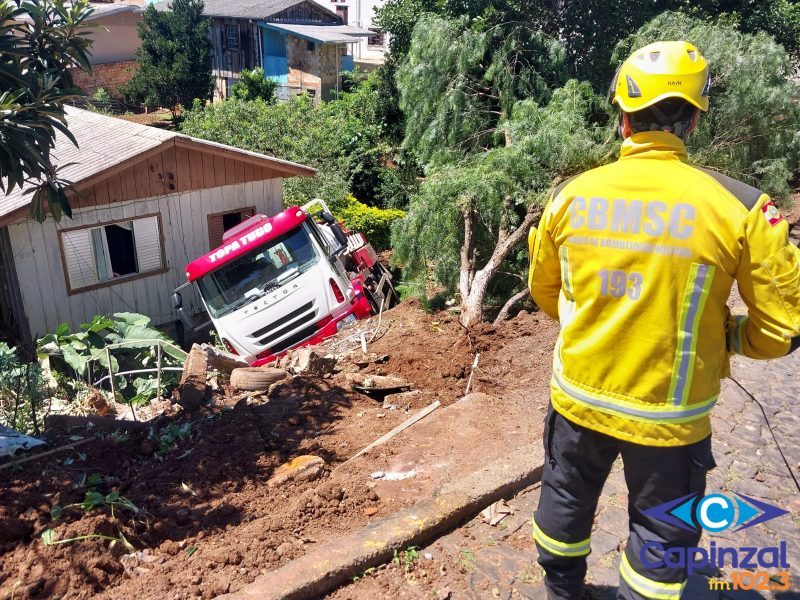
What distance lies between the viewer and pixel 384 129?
19.9 m

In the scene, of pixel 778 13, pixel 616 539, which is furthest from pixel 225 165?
pixel 778 13

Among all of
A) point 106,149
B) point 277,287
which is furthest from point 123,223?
point 277,287

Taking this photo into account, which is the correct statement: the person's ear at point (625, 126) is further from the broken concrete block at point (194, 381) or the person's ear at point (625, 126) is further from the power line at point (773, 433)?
the broken concrete block at point (194, 381)

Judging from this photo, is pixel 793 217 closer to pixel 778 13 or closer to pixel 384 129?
pixel 778 13

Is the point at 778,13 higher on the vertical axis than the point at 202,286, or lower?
higher

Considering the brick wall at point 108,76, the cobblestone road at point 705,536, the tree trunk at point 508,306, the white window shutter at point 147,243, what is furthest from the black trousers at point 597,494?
the brick wall at point 108,76

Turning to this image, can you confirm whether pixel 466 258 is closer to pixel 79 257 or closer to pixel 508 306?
pixel 508 306

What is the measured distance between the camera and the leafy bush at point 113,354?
8.33 metres

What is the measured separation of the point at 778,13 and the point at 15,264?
16.3m

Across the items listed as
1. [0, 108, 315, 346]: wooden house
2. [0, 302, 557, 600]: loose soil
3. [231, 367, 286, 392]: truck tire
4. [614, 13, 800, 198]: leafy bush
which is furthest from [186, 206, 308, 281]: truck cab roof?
[614, 13, 800, 198]: leafy bush

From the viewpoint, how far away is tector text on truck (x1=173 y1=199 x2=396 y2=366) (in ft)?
32.9

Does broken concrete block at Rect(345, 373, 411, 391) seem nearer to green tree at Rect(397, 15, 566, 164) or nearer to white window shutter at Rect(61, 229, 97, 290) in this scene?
white window shutter at Rect(61, 229, 97, 290)

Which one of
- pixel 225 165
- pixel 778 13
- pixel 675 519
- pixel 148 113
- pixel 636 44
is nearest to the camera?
pixel 675 519

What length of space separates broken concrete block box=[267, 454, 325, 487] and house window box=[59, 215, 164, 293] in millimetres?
7923
